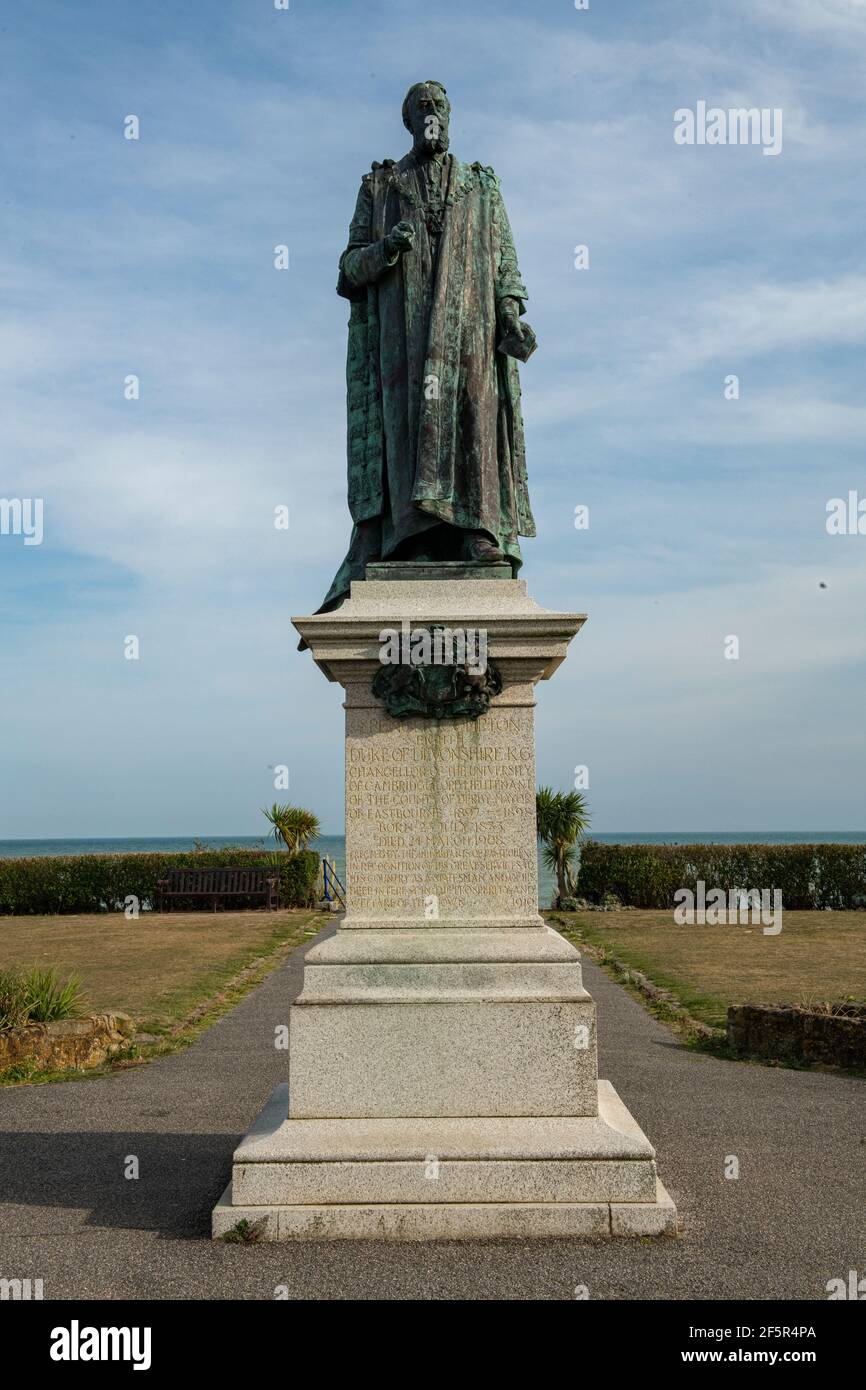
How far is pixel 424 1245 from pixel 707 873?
21.5 m

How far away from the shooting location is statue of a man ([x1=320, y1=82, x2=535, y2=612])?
19.5 ft

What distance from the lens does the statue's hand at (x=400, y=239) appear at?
586 centimetres

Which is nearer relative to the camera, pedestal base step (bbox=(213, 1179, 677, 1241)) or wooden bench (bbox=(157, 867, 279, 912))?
pedestal base step (bbox=(213, 1179, 677, 1241))

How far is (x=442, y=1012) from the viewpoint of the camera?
508 cm

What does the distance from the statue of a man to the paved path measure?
310 centimetres

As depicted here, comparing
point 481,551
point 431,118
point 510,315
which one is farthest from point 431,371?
point 431,118

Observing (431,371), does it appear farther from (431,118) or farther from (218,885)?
(218,885)

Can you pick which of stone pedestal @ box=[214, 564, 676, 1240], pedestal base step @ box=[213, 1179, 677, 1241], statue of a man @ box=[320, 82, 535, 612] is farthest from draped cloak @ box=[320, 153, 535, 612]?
pedestal base step @ box=[213, 1179, 677, 1241]

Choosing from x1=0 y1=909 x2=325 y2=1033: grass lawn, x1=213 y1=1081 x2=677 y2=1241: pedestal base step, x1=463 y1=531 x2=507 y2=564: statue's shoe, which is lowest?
x1=0 y1=909 x2=325 y2=1033: grass lawn

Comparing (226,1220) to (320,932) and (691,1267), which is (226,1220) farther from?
(320,932)

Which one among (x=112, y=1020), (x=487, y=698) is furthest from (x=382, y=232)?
(x=112, y=1020)

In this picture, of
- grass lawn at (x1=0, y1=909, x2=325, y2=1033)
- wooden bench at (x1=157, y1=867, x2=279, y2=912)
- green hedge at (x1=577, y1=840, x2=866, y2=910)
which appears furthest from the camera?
wooden bench at (x1=157, y1=867, x2=279, y2=912)

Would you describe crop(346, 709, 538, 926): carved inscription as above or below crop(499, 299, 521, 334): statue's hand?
below

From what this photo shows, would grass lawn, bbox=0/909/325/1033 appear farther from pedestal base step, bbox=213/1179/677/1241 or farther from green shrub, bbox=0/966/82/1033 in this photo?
pedestal base step, bbox=213/1179/677/1241
